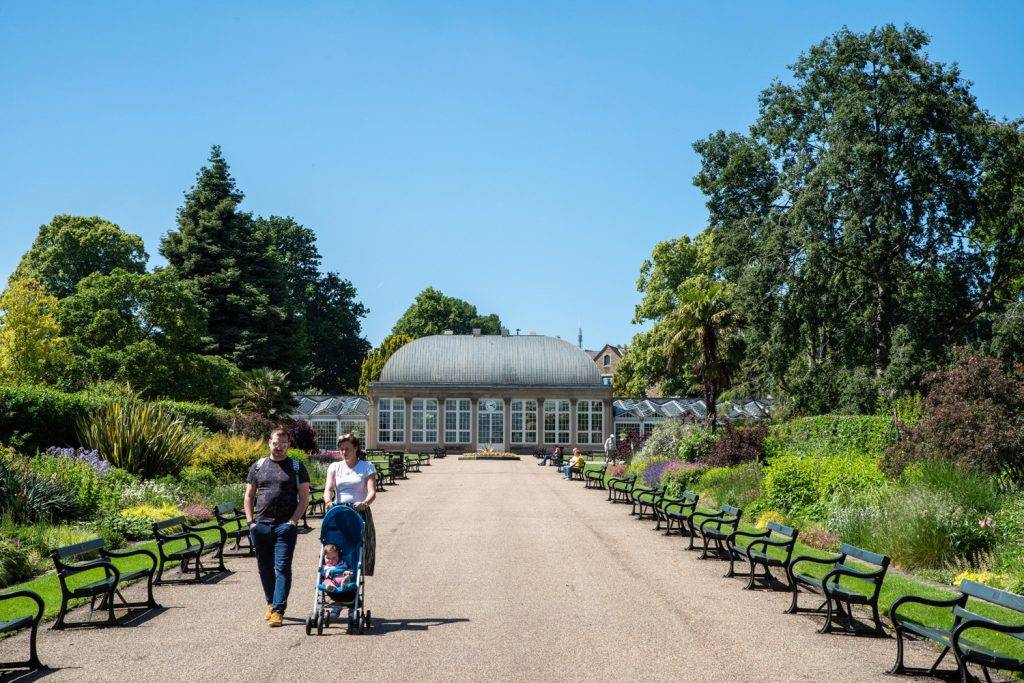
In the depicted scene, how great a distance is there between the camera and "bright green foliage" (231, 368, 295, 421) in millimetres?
36344

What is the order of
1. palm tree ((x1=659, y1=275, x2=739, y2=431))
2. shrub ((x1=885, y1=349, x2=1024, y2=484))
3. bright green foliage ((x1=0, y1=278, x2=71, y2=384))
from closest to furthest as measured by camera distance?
shrub ((x1=885, y1=349, x2=1024, y2=484))
palm tree ((x1=659, y1=275, x2=739, y2=431))
bright green foliage ((x1=0, y1=278, x2=71, y2=384))

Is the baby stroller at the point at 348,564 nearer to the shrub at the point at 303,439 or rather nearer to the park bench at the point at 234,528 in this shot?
the park bench at the point at 234,528

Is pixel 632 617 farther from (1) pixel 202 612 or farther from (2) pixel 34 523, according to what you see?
(2) pixel 34 523

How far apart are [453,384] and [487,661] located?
56005mm

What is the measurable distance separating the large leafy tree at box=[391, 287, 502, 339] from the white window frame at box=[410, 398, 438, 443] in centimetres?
2374

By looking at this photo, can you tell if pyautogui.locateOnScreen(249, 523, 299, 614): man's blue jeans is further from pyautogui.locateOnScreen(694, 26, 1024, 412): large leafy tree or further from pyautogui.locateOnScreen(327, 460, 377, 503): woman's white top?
pyautogui.locateOnScreen(694, 26, 1024, 412): large leafy tree

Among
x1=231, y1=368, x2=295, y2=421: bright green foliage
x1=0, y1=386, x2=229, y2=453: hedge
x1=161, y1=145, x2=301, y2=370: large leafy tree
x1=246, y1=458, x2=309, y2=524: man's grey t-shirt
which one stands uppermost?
x1=161, y1=145, x2=301, y2=370: large leafy tree

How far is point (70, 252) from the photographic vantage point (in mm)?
54219

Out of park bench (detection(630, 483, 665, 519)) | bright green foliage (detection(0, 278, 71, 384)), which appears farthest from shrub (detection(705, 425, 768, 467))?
bright green foliage (detection(0, 278, 71, 384))

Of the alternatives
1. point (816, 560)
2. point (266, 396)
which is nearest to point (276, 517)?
point (816, 560)

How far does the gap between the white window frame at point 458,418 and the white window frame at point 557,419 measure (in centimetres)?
487

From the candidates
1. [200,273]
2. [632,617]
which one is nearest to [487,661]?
[632,617]

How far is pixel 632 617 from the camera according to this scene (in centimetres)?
969

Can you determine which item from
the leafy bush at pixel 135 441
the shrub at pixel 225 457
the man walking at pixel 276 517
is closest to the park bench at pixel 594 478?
the shrub at pixel 225 457
